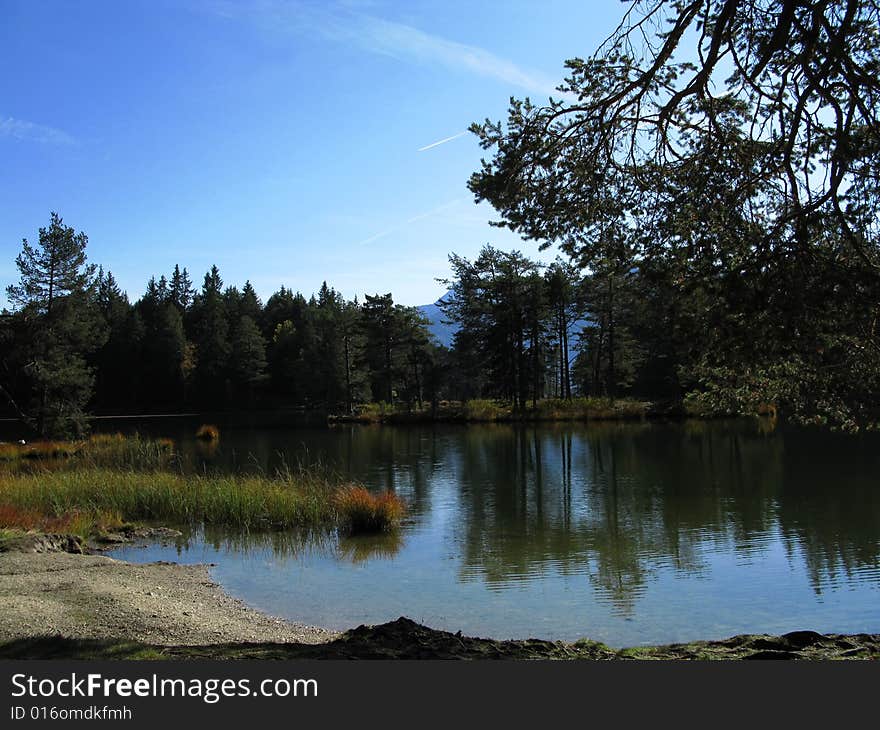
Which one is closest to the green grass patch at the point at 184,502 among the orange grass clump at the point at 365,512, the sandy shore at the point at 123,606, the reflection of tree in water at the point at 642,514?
the orange grass clump at the point at 365,512

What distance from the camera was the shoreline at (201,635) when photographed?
5.47 meters

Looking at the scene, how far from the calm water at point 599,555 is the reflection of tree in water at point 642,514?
2.1 inches

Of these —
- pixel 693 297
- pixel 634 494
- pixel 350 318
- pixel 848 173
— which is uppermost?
pixel 350 318

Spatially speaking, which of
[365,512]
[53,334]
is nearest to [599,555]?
[365,512]

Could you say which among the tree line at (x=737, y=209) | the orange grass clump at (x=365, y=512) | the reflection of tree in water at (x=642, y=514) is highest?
the tree line at (x=737, y=209)

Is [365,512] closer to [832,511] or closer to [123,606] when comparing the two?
[123,606]

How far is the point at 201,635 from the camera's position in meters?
6.93

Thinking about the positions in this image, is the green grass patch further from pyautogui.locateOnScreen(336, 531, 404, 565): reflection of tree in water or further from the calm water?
the calm water

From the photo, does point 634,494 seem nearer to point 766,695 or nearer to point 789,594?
point 789,594

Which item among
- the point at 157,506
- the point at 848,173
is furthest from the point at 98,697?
the point at 157,506

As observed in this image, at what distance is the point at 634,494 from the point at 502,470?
666cm

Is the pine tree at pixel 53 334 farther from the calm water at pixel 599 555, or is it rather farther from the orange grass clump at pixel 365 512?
the orange grass clump at pixel 365 512

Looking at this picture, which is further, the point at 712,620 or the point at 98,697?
the point at 712,620

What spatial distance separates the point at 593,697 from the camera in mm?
4027
